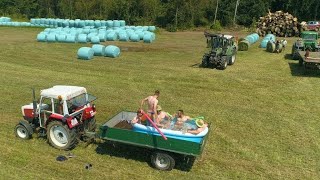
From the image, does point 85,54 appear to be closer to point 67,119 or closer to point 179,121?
point 67,119

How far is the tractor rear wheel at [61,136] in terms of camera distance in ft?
35.3

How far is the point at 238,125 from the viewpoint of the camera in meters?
13.8

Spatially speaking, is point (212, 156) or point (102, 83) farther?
point (102, 83)

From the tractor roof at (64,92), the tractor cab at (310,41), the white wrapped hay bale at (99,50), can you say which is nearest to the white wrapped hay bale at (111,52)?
the white wrapped hay bale at (99,50)

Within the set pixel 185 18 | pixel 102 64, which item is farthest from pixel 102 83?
pixel 185 18

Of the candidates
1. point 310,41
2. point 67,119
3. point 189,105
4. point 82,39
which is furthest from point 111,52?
point 67,119

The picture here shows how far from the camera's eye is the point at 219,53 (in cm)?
2362

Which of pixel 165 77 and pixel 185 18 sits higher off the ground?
pixel 185 18

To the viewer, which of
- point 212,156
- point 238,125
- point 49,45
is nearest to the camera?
point 212,156

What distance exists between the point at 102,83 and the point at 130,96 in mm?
2964

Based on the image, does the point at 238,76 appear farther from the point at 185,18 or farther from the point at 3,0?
the point at 3,0

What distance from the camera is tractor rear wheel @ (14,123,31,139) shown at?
38.2 ft

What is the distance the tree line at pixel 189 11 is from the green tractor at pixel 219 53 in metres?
29.6

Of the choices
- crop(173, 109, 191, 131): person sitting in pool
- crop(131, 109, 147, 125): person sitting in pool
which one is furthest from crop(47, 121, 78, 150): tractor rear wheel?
crop(173, 109, 191, 131): person sitting in pool
